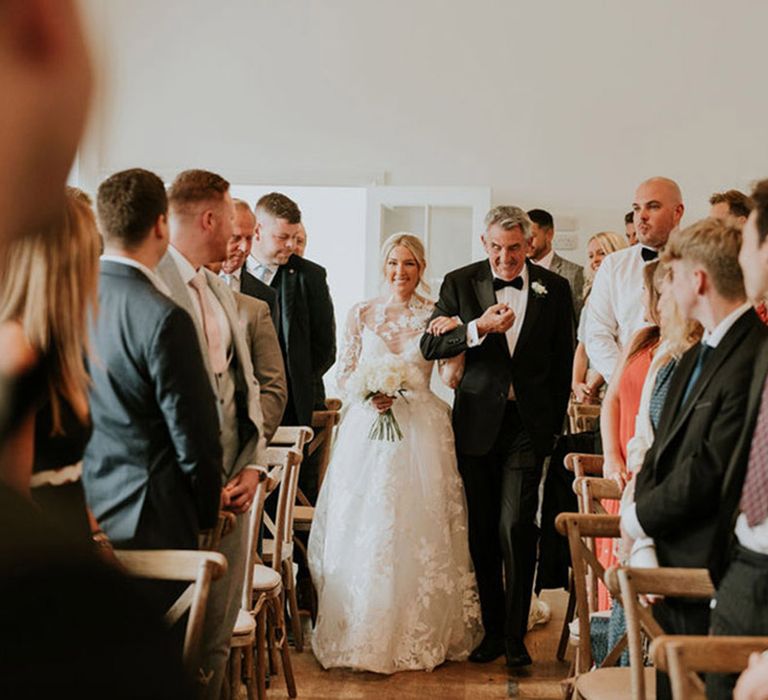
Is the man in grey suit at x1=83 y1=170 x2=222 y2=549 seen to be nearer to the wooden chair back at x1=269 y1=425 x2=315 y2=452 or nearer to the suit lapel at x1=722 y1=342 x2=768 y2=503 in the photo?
the suit lapel at x1=722 y1=342 x2=768 y2=503

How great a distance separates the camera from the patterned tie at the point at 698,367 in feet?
9.77

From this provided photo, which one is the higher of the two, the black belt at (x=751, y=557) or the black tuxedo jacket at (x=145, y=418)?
the black tuxedo jacket at (x=145, y=418)

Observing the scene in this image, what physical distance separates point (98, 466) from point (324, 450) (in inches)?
128

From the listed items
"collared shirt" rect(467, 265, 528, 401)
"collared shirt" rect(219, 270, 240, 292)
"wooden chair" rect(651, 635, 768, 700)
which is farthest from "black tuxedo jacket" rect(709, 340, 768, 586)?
"collared shirt" rect(219, 270, 240, 292)

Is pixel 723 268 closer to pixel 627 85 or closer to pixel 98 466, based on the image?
pixel 98 466

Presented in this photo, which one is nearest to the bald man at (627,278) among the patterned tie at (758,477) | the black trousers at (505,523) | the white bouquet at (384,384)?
the black trousers at (505,523)

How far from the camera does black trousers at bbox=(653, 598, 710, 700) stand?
2.94m

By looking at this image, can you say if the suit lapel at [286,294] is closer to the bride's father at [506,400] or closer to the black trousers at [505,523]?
the bride's father at [506,400]

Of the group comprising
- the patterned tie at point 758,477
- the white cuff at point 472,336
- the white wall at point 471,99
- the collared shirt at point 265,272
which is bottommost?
the patterned tie at point 758,477

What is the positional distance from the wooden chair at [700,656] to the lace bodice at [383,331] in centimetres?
354

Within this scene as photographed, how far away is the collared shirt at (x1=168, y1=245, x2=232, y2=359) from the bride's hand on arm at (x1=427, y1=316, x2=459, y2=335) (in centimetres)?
201

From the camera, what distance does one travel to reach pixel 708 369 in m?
2.90

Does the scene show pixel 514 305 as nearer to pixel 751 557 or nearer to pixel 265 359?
pixel 265 359

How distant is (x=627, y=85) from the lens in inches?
367
